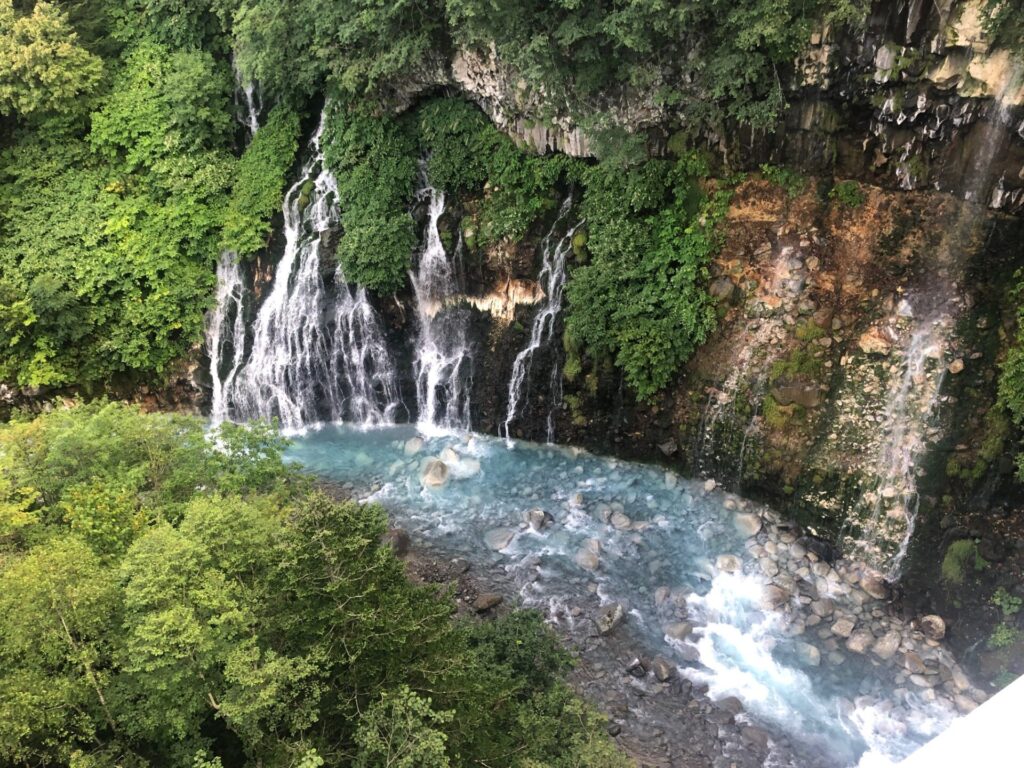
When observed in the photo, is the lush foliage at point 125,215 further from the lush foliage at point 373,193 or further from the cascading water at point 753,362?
the cascading water at point 753,362

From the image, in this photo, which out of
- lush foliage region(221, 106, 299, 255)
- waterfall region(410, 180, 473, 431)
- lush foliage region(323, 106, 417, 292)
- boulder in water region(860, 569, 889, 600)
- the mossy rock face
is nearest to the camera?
boulder in water region(860, 569, 889, 600)

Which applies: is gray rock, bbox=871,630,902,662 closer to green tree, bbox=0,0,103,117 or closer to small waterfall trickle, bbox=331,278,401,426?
small waterfall trickle, bbox=331,278,401,426

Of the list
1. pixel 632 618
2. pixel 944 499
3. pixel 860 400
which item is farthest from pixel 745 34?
pixel 632 618

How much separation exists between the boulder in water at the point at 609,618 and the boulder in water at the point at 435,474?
4633 millimetres

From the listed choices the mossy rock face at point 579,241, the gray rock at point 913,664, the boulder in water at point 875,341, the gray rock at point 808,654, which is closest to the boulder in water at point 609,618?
the gray rock at point 808,654

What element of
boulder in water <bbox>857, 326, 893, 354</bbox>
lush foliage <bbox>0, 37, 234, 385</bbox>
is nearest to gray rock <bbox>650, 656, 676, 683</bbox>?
boulder in water <bbox>857, 326, 893, 354</bbox>

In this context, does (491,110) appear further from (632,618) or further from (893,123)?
(632,618)

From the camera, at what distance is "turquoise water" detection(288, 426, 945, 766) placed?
31.6ft

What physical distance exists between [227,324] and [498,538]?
8773 mm

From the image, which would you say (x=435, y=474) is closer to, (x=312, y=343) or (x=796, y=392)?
(x=312, y=343)

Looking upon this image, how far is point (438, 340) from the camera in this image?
15.5 m

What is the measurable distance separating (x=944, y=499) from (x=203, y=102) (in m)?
17.9

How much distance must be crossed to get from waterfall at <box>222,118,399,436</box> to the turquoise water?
2.68ft

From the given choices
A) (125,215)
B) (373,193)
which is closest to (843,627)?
(373,193)
